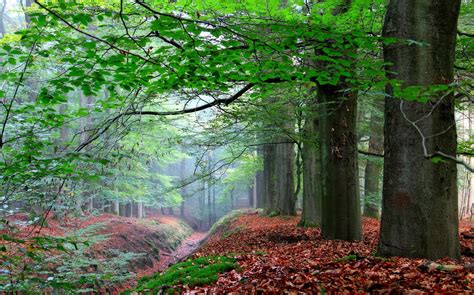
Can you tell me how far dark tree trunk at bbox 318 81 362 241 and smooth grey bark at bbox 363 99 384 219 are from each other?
5.36 meters

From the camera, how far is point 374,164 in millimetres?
15055

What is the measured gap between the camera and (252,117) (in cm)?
847

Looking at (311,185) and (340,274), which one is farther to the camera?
(311,185)

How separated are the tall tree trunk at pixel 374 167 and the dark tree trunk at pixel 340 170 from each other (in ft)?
16.7

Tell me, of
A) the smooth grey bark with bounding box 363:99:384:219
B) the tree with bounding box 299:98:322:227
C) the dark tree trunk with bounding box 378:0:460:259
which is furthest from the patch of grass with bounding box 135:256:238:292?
the smooth grey bark with bounding box 363:99:384:219

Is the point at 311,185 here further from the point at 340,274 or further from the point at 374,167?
the point at 340,274

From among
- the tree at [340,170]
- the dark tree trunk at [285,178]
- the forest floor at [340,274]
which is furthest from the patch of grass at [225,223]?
the forest floor at [340,274]

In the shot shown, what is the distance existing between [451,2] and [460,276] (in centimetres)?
311

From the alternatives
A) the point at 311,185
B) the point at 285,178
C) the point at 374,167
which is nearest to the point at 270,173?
the point at 285,178

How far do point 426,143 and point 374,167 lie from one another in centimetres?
1186

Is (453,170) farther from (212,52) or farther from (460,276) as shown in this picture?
(212,52)

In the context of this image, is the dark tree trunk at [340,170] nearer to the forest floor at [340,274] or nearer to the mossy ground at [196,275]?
the forest floor at [340,274]

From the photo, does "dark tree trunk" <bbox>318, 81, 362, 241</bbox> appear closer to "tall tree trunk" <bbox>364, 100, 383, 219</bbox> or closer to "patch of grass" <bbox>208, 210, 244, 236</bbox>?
"tall tree trunk" <bbox>364, 100, 383, 219</bbox>

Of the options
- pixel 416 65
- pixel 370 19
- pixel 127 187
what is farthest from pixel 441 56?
pixel 127 187
